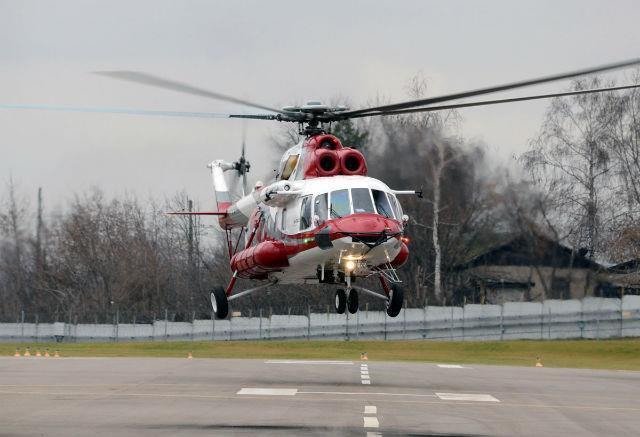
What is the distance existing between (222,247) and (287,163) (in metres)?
53.6

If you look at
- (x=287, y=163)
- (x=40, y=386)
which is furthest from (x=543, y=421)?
(x=287, y=163)

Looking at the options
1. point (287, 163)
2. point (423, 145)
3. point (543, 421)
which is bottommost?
point (543, 421)

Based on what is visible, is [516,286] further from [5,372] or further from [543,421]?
[543,421]

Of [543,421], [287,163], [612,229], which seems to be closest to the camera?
[543,421]

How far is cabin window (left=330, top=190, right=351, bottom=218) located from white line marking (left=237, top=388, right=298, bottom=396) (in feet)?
16.6

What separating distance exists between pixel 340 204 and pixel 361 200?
1.68ft

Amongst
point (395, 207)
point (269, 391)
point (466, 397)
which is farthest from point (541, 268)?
point (269, 391)

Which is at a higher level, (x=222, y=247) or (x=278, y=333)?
(x=222, y=247)

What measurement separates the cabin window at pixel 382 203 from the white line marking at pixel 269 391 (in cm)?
546

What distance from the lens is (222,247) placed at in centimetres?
8631

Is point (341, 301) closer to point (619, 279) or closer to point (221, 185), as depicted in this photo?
point (221, 185)

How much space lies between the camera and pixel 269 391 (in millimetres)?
25406

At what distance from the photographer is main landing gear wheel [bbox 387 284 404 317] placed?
31.4 m

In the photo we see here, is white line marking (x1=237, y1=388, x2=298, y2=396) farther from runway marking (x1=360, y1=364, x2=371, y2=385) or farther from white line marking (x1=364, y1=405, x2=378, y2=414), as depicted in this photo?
white line marking (x1=364, y1=405, x2=378, y2=414)
